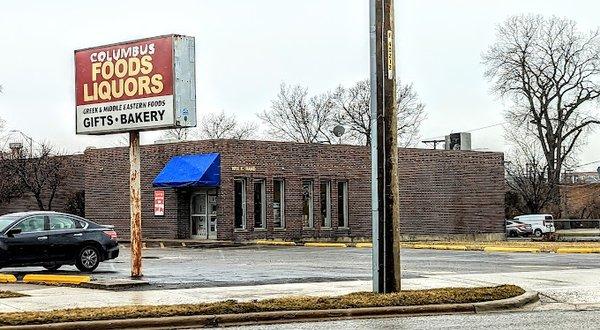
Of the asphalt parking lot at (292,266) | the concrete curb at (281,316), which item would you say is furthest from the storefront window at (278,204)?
the concrete curb at (281,316)

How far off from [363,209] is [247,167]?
25.2ft

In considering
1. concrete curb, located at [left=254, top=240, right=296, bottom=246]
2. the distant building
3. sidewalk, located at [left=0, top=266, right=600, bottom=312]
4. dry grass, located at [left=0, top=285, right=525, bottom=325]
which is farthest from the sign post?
the distant building

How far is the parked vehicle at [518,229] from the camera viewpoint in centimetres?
6531

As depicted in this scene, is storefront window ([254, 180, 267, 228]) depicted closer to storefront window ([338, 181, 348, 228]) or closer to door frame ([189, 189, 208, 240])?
door frame ([189, 189, 208, 240])

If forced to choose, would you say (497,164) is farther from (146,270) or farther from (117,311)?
(117,311)

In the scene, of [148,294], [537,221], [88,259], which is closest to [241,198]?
[88,259]

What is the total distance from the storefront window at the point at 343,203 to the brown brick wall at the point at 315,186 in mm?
257

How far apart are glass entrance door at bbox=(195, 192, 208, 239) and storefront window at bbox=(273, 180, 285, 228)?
3.20m

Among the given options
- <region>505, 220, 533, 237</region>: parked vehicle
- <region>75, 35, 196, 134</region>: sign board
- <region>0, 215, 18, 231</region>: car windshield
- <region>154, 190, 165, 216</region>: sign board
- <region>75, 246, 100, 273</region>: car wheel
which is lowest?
<region>505, 220, 533, 237</region>: parked vehicle

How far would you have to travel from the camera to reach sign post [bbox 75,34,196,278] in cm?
2008

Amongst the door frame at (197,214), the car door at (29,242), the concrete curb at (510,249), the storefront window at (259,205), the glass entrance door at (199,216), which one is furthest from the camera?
the storefront window at (259,205)

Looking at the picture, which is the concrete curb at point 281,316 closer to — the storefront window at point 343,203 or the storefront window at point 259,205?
the storefront window at point 259,205

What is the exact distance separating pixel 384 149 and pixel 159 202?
29.6m

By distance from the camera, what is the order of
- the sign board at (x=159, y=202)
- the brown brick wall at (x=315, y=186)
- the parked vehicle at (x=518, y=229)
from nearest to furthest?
the brown brick wall at (x=315, y=186) < the sign board at (x=159, y=202) < the parked vehicle at (x=518, y=229)
